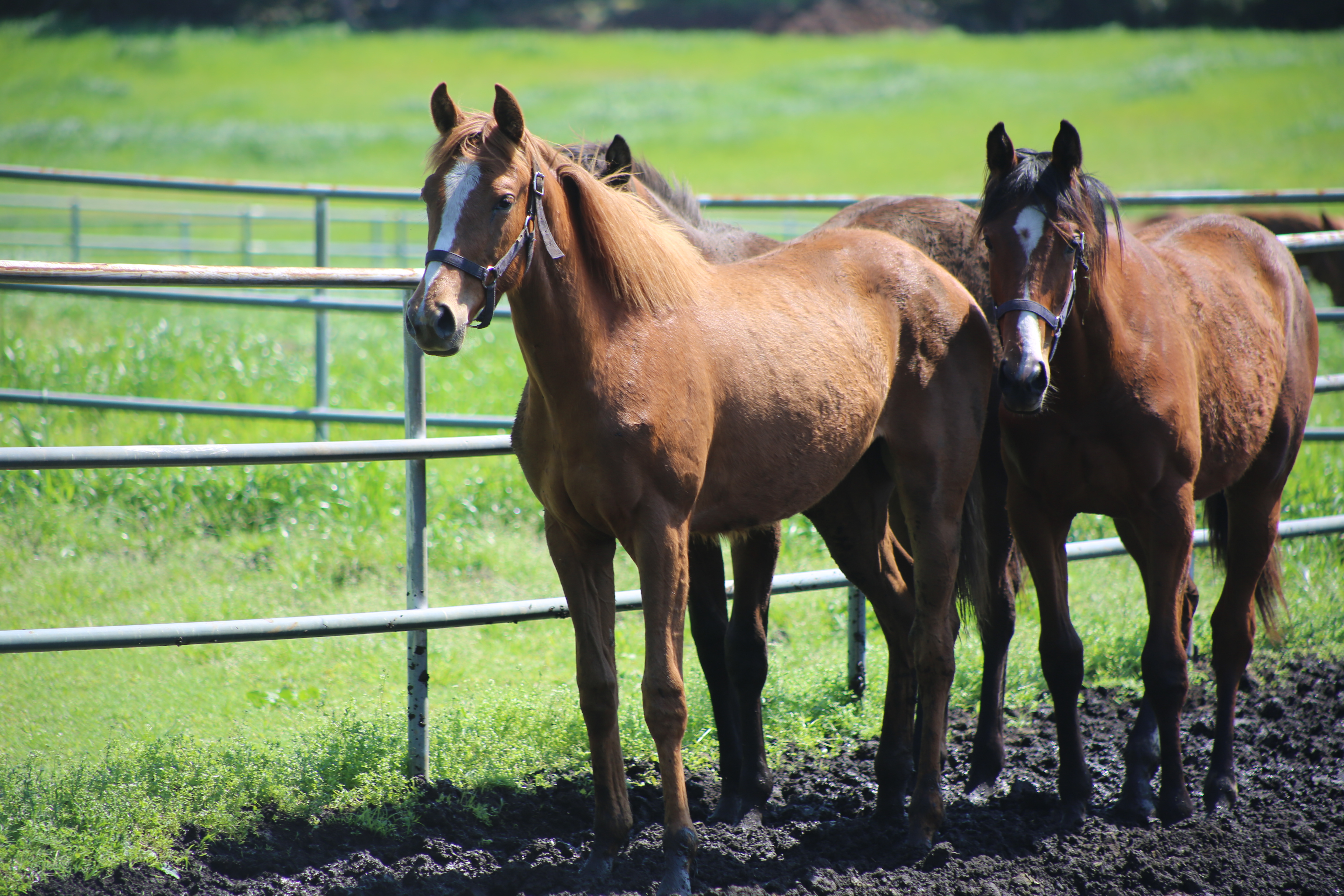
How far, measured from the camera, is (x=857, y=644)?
4203mm

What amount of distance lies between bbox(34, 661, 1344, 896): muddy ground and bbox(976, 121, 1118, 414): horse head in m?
1.32

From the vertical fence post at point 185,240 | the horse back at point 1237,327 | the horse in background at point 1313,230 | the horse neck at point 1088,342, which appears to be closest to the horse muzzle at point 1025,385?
the horse neck at point 1088,342

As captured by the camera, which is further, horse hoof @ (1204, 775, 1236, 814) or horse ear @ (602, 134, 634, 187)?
horse ear @ (602, 134, 634, 187)

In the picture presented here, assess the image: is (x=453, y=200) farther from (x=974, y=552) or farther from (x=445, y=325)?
(x=974, y=552)

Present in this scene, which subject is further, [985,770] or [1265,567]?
[1265,567]

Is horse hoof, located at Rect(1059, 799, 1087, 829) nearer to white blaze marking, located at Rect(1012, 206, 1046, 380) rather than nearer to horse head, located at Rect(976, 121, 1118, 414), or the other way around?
horse head, located at Rect(976, 121, 1118, 414)

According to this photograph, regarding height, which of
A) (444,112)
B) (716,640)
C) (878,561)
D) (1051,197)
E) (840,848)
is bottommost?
(840,848)

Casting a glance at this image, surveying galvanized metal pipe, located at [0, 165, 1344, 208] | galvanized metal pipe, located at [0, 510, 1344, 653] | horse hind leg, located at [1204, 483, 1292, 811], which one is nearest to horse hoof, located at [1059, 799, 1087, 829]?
horse hind leg, located at [1204, 483, 1292, 811]

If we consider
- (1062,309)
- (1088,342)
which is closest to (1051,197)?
(1062,309)

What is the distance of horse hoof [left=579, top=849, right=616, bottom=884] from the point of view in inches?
113

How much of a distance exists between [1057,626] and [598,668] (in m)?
1.55

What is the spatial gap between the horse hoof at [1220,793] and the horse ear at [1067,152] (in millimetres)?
2034

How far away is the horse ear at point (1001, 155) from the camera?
3.11 m

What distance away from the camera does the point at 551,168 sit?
274 cm
